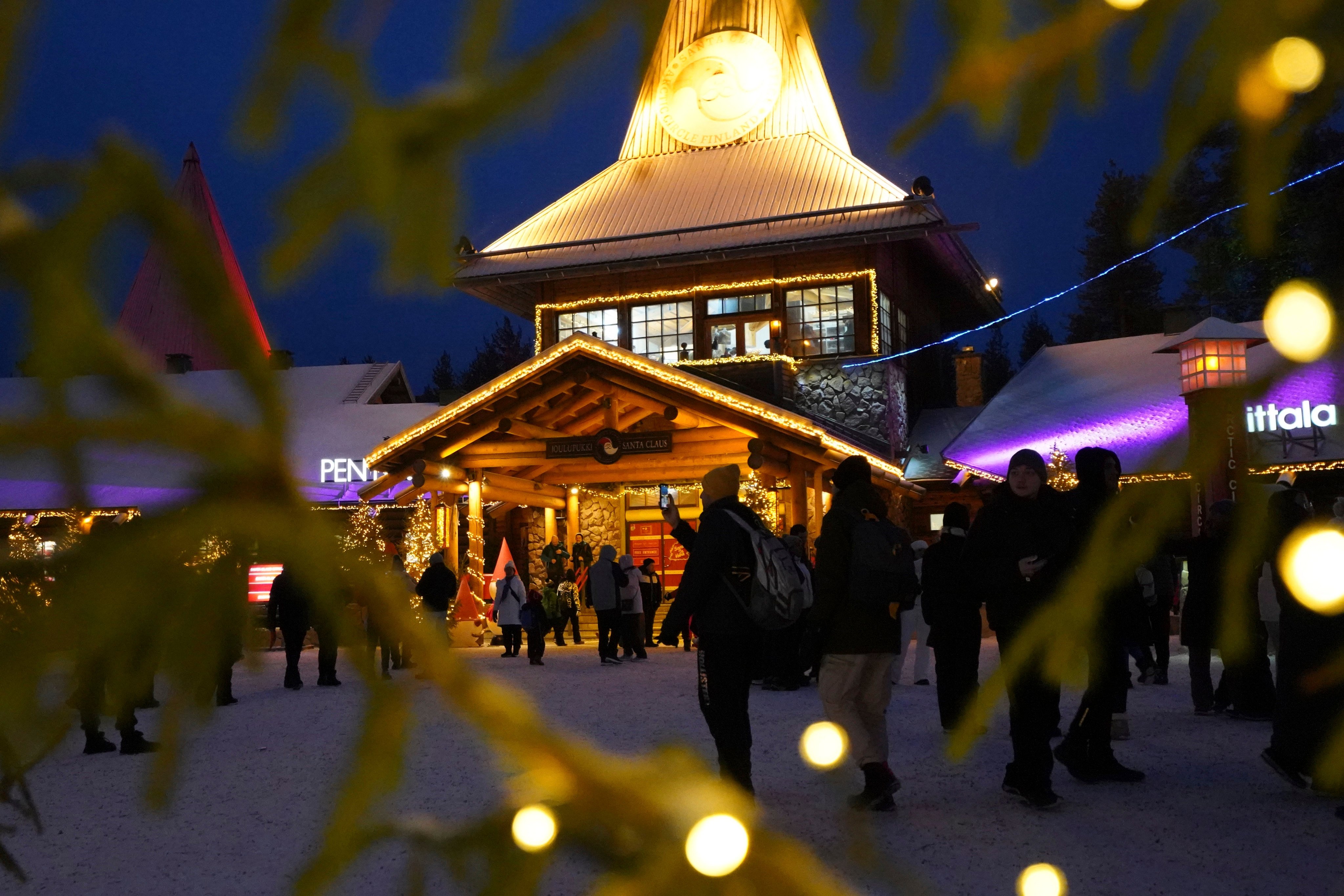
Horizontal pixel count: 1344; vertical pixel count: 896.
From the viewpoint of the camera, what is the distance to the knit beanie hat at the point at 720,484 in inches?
202

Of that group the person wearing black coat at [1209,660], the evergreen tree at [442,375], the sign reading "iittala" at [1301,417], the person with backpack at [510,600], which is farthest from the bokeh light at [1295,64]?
the evergreen tree at [442,375]

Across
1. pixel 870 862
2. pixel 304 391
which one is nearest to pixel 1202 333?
pixel 870 862

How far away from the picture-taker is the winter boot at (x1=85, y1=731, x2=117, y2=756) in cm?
752

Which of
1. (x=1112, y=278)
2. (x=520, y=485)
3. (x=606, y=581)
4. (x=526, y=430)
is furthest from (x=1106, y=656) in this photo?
(x=1112, y=278)

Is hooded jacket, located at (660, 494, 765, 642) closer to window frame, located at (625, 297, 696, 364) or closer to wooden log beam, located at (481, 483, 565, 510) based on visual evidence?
wooden log beam, located at (481, 483, 565, 510)

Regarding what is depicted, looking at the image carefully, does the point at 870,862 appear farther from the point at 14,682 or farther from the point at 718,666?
the point at 718,666

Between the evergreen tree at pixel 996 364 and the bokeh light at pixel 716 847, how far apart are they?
143ft

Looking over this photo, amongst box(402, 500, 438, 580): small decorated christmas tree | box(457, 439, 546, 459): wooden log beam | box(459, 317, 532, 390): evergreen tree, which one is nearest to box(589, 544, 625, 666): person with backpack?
box(457, 439, 546, 459): wooden log beam

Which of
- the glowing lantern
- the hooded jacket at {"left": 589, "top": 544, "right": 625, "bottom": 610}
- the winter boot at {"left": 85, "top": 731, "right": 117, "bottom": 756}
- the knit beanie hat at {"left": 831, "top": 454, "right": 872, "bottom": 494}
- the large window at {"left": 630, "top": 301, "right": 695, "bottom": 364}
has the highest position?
the large window at {"left": 630, "top": 301, "right": 695, "bottom": 364}

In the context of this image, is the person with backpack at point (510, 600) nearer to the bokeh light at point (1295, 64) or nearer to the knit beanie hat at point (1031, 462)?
the knit beanie hat at point (1031, 462)

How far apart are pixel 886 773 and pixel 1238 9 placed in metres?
4.86

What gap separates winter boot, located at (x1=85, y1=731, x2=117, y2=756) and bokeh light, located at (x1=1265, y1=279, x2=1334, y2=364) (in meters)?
8.20

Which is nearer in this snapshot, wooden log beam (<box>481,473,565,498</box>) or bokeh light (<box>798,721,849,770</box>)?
bokeh light (<box>798,721,849,770</box>)

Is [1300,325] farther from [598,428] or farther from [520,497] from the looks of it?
[520,497]
